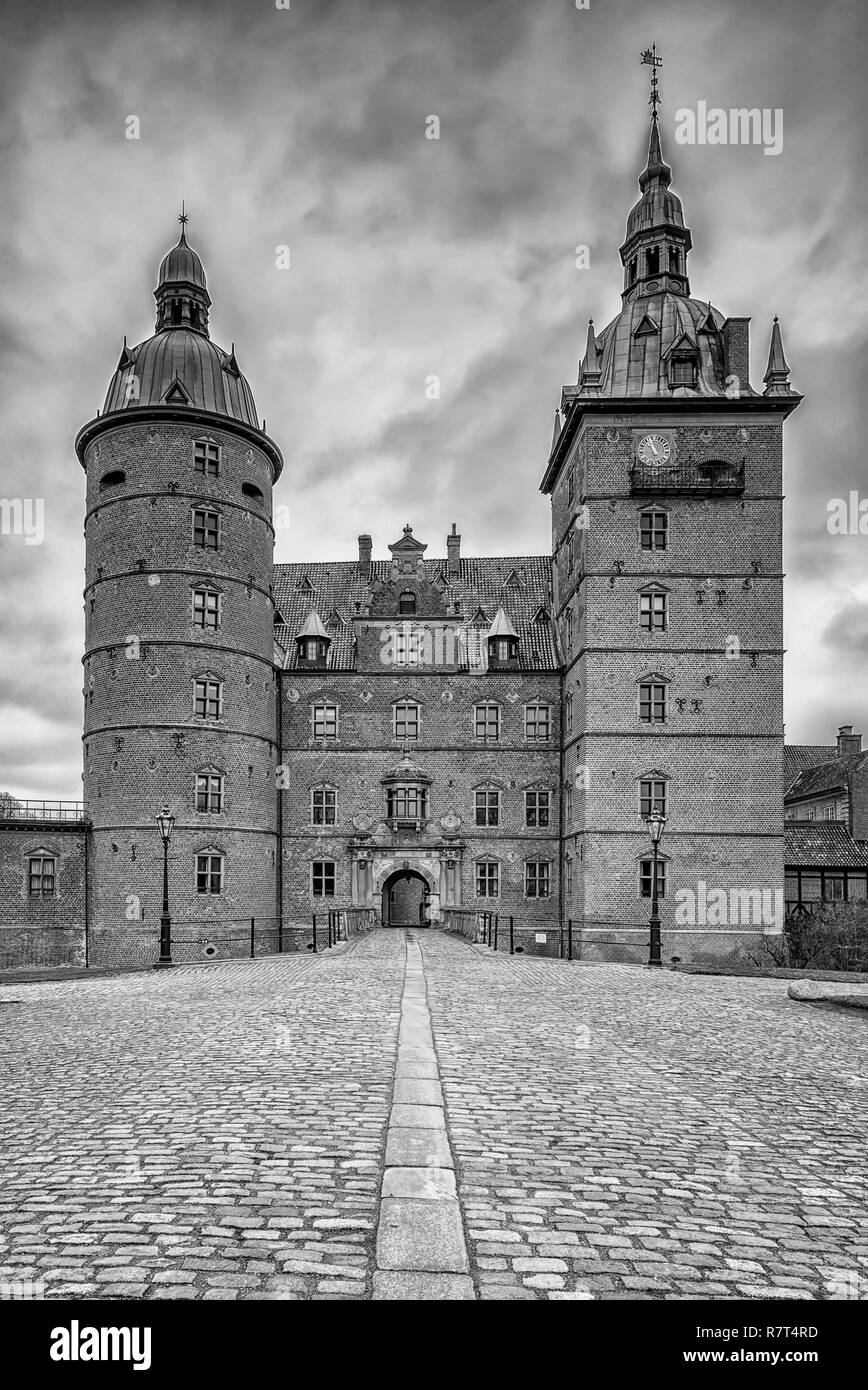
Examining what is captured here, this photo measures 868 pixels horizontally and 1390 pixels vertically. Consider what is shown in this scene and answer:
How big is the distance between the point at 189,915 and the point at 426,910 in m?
10.2

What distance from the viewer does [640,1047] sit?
416 inches

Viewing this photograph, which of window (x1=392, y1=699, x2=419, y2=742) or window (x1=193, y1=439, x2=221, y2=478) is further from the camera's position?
window (x1=392, y1=699, x2=419, y2=742)

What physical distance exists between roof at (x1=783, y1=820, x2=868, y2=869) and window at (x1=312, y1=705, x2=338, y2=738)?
58.4 ft

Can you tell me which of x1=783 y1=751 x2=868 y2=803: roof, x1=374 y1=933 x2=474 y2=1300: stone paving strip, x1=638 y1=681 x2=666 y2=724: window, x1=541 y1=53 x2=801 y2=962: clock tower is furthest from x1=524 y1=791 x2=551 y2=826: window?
x1=374 y1=933 x2=474 y2=1300: stone paving strip

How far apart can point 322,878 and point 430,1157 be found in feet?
115

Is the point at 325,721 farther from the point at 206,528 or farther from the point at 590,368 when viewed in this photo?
the point at 590,368

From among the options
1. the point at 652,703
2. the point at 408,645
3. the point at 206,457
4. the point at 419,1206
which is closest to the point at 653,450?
the point at 652,703

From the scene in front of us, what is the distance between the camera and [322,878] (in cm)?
4050

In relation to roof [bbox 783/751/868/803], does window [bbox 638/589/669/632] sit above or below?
above

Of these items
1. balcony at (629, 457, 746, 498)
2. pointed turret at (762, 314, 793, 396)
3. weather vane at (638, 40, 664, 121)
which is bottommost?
balcony at (629, 457, 746, 498)

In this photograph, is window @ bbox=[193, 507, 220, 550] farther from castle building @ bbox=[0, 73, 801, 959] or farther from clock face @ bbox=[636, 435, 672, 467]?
clock face @ bbox=[636, 435, 672, 467]

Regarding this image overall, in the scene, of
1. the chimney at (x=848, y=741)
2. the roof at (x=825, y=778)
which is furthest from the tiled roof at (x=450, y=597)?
the chimney at (x=848, y=741)

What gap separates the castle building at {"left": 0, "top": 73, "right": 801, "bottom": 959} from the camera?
35.8 meters

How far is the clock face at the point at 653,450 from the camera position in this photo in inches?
1455
